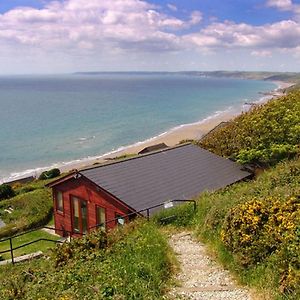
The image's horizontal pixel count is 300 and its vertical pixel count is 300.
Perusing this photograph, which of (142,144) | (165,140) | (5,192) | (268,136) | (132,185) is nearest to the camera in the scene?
(132,185)

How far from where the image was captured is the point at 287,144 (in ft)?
71.6

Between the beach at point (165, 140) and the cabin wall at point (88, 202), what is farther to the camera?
the beach at point (165, 140)

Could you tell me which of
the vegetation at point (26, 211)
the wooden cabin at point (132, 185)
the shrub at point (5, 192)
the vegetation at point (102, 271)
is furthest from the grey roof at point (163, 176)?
the shrub at point (5, 192)

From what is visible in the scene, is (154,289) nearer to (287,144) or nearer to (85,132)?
(287,144)

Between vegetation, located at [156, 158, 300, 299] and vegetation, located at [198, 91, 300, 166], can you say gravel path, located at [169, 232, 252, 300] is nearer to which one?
vegetation, located at [156, 158, 300, 299]

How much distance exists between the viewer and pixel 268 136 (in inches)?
888

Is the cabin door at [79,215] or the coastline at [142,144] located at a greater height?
the cabin door at [79,215]

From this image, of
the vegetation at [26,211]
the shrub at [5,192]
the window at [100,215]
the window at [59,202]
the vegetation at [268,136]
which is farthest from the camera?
the shrub at [5,192]

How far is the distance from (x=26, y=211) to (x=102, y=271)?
812 inches

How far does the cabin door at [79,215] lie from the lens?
19656mm

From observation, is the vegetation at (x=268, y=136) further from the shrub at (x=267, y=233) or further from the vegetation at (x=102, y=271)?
the vegetation at (x=102, y=271)

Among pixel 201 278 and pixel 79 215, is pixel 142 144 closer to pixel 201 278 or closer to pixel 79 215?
pixel 79 215

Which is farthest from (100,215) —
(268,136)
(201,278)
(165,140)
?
(165,140)

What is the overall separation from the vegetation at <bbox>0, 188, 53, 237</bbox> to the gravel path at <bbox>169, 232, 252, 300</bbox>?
53.3ft
